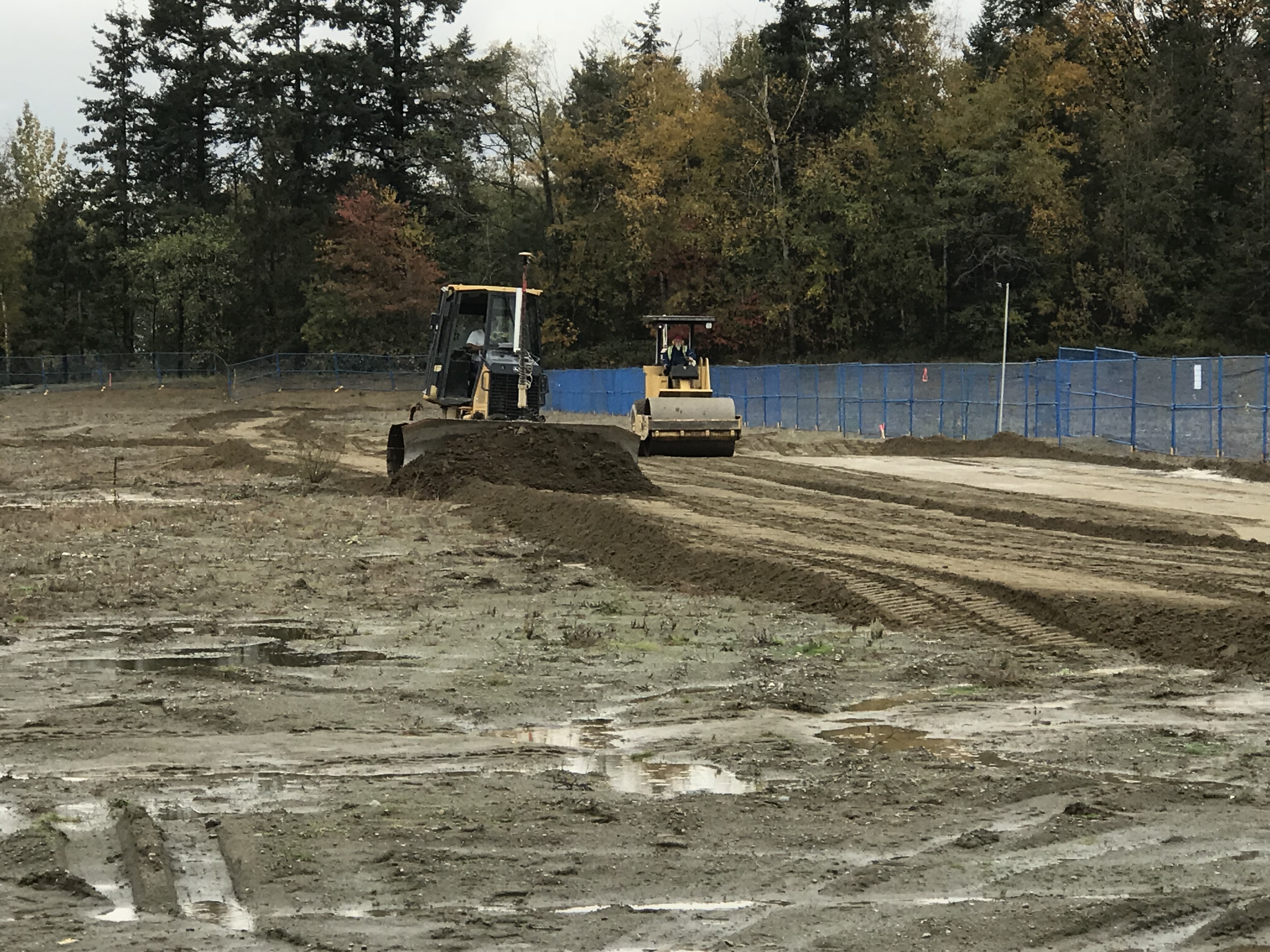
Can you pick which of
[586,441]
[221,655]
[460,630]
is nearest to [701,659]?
[460,630]

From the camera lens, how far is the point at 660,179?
229ft

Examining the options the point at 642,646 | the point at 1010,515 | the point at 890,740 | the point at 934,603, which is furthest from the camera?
the point at 1010,515

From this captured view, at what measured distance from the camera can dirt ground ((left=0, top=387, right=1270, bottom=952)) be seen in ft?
17.7

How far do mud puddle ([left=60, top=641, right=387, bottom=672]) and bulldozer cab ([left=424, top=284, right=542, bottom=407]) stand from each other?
1513 cm

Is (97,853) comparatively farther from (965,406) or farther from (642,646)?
(965,406)

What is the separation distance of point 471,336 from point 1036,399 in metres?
18.0

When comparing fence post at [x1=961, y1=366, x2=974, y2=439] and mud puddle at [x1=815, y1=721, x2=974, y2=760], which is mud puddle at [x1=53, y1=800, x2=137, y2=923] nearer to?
mud puddle at [x1=815, y1=721, x2=974, y2=760]

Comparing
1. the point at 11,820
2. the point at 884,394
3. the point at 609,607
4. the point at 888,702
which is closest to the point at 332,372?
the point at 884,394

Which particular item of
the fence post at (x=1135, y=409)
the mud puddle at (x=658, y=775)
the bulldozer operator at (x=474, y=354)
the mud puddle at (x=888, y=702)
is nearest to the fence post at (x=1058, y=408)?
the fence post at (x=1135, y=409)

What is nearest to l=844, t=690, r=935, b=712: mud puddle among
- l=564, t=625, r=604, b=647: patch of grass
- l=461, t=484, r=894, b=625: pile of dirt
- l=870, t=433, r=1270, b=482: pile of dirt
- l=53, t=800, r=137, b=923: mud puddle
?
l=564, t=625, r=604, b=647: patch of grass

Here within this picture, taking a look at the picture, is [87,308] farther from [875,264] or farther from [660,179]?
[875,264]

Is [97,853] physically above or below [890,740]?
above

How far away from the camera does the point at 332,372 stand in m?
74.5

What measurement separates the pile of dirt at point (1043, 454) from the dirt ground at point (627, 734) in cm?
1152
